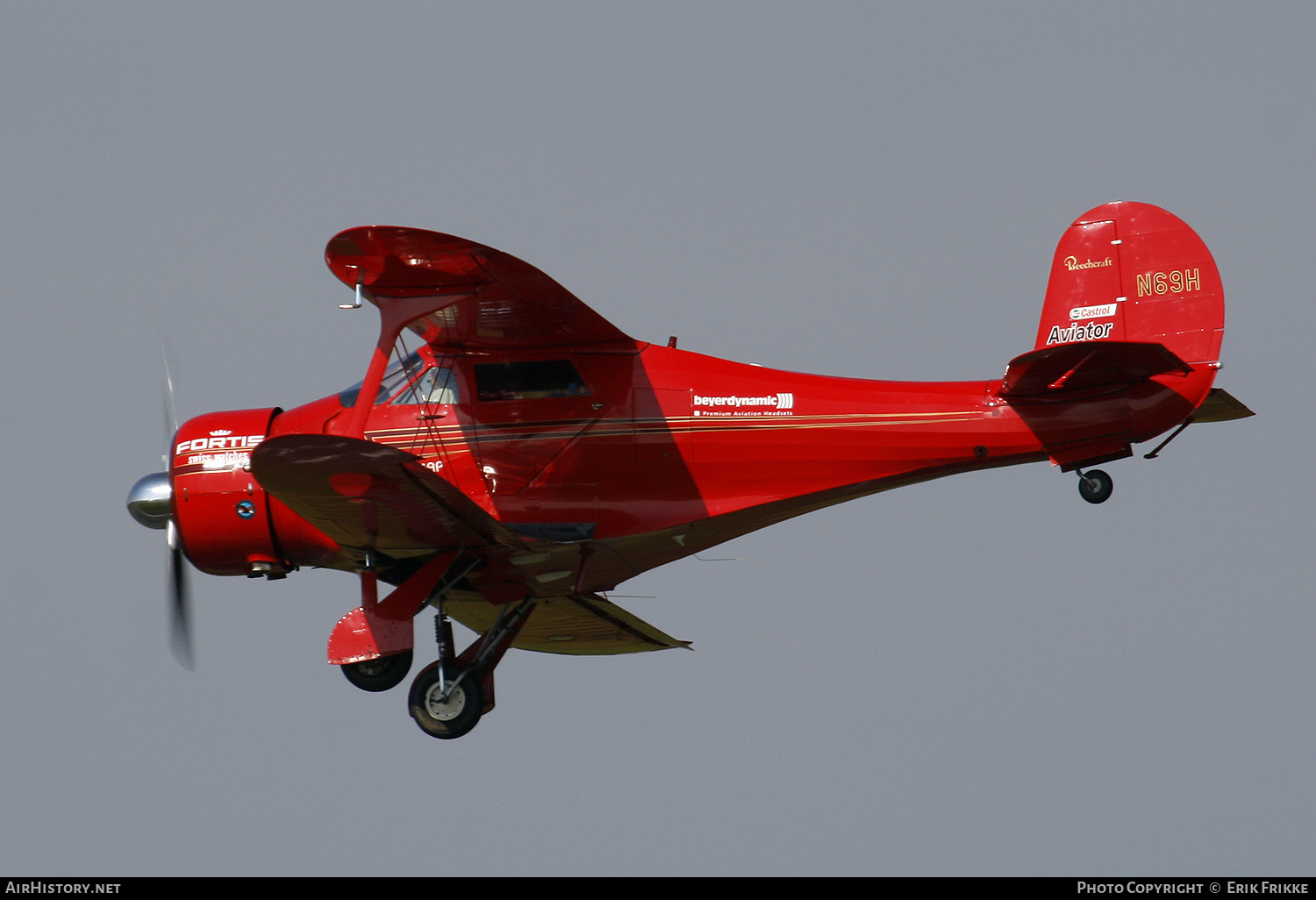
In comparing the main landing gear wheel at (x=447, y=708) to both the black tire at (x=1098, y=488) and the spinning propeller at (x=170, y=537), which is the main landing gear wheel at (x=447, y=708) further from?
the black tire at (x=1098, y=488)

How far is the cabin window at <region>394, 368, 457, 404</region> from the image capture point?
13.4 m

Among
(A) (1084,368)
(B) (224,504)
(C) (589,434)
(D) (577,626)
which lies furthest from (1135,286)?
(B) (224,504)

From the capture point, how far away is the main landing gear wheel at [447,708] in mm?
13555

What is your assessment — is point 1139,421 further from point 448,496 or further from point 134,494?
point 134,494

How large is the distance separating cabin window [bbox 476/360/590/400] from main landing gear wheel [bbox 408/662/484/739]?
7.86 ft

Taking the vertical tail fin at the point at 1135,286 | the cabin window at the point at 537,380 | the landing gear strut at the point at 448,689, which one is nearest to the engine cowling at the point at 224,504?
the landing gear strut at the point at 448,689

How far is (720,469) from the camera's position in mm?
13258

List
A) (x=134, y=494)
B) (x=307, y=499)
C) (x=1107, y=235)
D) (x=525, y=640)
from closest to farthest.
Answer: (x=307, y=499) < (x=1107, y=235) < (x=134, y=494) < (x=525, y=640)

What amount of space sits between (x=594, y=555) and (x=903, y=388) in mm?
2811

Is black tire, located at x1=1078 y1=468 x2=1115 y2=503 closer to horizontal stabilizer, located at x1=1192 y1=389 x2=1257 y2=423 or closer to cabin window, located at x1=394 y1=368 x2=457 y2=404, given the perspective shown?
horizontal stabilizer, located at x1=1192 y1=389 x2=1257 y2=423

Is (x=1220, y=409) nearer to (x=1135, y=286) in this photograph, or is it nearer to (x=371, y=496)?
(x=1135, y=286)

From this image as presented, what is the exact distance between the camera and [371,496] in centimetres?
1245

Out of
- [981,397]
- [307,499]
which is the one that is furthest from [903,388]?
[307,499]

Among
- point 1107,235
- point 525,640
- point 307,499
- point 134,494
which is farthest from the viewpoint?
point 525,640
